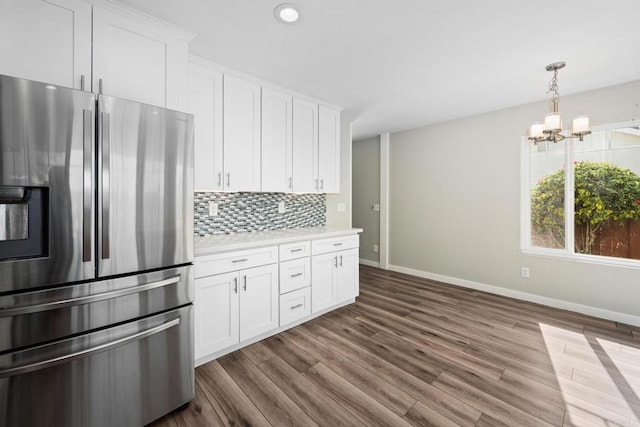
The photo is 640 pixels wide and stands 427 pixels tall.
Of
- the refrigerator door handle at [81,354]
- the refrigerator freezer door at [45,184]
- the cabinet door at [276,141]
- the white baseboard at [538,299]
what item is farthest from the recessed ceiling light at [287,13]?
the white baseboard at [538,299]

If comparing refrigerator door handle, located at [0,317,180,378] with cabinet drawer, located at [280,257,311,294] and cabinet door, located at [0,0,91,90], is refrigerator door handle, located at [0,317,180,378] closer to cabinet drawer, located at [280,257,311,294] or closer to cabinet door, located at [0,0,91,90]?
cabinet drawer, located at [280,257,311,294]

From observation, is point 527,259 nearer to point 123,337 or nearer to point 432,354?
point 432,354

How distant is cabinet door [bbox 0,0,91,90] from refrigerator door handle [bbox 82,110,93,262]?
0.42 m

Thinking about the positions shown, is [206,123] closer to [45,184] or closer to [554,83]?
[45,184]

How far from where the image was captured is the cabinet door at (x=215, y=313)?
2.08 meters

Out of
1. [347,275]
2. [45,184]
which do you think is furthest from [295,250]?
[45,184]

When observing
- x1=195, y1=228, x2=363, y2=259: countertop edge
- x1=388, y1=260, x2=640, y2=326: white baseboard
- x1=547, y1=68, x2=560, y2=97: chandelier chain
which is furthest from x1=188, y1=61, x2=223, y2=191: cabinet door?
x1=388, y1=260, x2=640, y2=326: white baseboard

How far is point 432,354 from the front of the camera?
2299 mm

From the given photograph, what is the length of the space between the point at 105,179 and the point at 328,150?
2.54 m

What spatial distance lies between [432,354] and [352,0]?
2640mm

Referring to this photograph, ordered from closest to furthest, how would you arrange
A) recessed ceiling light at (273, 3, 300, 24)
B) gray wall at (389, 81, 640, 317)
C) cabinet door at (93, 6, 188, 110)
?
cabinet door at (93, 6, 188, 110), recessed ceiling light at (273, 3, 300, 24), gray wall at (389, 81, 640, 317)

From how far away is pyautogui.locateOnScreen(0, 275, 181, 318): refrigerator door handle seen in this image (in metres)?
1.17

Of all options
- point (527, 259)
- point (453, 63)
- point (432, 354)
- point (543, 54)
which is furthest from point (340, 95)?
point (527, 259)

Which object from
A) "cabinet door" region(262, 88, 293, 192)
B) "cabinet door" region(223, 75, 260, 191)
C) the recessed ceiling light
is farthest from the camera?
"cabinet door" region(262, 88, 293, 192)
